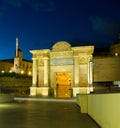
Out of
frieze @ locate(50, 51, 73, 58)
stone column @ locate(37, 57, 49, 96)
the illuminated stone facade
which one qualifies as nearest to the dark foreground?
the illuminated stone facade

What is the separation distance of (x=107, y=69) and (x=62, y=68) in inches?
468

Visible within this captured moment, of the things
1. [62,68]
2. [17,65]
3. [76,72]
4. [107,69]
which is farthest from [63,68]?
[17,65]

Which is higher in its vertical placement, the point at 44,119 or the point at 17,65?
the point at 17,65

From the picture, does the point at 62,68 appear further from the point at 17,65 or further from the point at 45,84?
the point at 17,65

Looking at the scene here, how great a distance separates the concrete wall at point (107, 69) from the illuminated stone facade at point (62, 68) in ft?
32.4

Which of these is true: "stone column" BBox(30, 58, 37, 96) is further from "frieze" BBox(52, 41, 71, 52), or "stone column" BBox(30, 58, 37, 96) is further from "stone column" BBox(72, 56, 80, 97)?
"stone column" BBox(72, 56, 80, 97)

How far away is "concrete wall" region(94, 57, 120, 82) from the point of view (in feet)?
137

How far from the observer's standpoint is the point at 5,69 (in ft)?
266

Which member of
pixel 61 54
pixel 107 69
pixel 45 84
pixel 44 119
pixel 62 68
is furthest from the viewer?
pixel 107 69

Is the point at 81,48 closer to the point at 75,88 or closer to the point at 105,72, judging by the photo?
the point at 75,88

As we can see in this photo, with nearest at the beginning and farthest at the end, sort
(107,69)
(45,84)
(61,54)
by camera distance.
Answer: (61,54) < (45,84) < (107,69)

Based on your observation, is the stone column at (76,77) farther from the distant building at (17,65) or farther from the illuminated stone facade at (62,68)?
the distant building at (17,65)

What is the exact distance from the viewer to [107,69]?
139 ft

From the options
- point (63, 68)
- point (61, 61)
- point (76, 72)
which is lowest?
point (76, 72)
